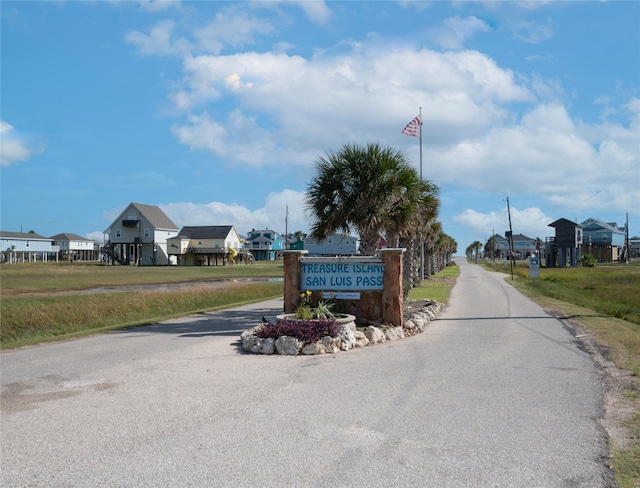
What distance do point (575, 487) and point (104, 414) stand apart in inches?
218

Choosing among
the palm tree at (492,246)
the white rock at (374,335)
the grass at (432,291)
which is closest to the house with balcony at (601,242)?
the palm tree at (492,246)

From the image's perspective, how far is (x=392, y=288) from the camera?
15.0m

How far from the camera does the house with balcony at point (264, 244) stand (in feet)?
430

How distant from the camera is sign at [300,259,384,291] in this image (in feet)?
50.2

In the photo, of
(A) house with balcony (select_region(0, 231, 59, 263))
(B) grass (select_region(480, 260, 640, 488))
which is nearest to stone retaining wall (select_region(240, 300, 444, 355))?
(B) grass (select_region(480, 260, 640, 488))

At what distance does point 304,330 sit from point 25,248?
117032mm

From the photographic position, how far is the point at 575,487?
5043 mm

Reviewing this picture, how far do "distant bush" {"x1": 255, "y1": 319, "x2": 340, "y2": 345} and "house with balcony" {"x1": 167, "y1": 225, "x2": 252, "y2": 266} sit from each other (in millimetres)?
88183

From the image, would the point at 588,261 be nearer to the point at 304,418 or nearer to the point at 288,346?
the point at 288,346

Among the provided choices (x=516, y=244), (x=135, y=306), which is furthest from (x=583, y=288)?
(x=516, y=244)

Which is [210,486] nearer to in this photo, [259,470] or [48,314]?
[259,470]

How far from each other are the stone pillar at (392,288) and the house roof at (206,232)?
292 ft

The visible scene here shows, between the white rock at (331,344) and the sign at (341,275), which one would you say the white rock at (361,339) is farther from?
the sign at (341,275)

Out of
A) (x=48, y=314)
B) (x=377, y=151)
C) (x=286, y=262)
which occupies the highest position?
(x=377, y=151)
